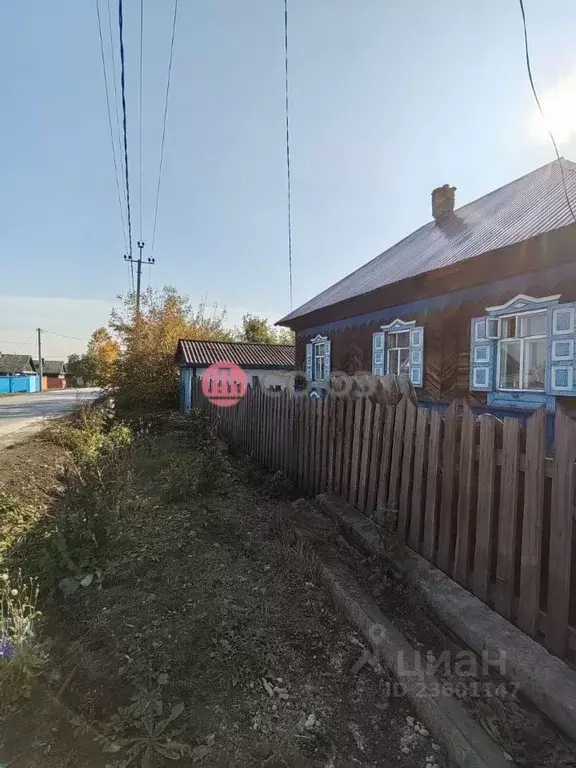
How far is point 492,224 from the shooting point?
24.2 ft

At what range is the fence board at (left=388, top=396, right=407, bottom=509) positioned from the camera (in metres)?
3.29

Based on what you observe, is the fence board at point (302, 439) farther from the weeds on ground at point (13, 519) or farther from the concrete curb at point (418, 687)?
the weeds on ground at point (13, 519)

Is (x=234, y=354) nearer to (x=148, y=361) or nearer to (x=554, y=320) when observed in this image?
(x=148, y=361)

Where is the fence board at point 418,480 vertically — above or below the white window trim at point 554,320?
below

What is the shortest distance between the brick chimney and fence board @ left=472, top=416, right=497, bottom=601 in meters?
9.98

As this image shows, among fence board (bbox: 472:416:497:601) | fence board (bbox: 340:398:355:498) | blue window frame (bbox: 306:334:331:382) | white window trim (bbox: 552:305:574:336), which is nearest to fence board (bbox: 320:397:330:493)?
fence board (bbox: 340:398:355:498)

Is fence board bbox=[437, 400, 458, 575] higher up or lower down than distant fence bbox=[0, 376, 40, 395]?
higher up

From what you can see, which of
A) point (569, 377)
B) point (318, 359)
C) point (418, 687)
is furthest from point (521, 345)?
point (318, 359)

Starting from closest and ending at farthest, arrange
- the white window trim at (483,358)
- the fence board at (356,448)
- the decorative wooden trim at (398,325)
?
the fence board at (356,448)
the white window trim at (483,358)
the decorative wooden trim at (398,325)

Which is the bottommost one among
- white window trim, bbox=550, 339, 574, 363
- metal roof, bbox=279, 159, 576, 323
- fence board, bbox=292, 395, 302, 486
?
fence board, bbox=292, 395, 302, 486

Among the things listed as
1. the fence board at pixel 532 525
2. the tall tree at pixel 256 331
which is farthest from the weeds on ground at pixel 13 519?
the tall tree at pixel 256 331

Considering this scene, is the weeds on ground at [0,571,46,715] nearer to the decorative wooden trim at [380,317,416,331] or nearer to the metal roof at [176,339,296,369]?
the decorative wooden trim at [380,317,416,331]

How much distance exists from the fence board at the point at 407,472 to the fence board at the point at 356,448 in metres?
0.77

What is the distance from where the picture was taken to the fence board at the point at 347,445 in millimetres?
4148
